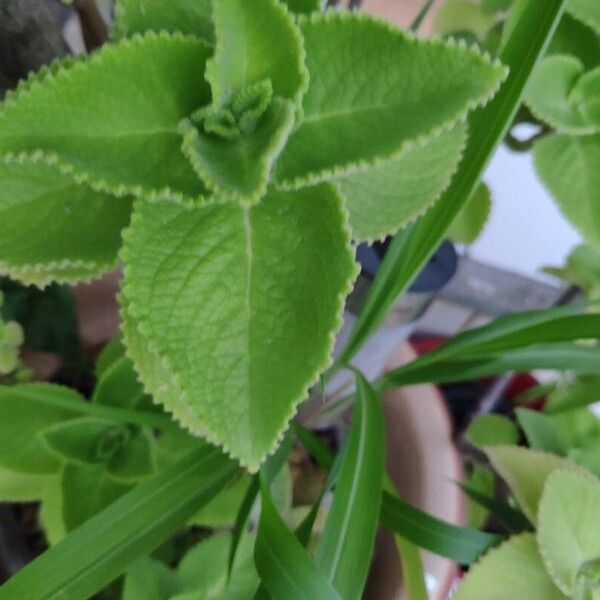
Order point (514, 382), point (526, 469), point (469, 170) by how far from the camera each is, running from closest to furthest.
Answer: point (469, 170) → point (526, 469) → point (514, 382)

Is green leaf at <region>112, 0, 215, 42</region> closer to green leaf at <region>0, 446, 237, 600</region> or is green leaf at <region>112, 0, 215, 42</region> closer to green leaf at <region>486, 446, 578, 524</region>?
green leaf at <region>0, 446, 237, 600</region>

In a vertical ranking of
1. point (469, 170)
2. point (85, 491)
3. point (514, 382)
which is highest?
point (469, 170)

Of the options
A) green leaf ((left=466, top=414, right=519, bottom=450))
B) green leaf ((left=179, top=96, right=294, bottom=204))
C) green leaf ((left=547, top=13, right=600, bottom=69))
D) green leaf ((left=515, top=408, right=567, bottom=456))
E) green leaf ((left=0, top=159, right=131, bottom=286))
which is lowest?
green leaf ((left=466, top=414, right=519, bottom=450))

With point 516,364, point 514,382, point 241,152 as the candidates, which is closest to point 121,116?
point 241,152

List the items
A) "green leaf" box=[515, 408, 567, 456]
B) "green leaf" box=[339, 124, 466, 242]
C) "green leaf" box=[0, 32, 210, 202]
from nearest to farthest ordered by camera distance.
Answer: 1. "green leaf" box=[0, 32, 210, 202]
2. "green leaf" box=[339, 124, 466, 242]
3. "green leaf" box=[515, 408, 567, 456]

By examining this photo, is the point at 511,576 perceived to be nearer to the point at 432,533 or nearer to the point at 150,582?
the point at 432,533

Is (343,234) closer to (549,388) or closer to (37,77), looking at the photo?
(37,77)

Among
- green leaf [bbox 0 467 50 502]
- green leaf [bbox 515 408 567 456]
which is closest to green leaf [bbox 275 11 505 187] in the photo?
green leaf [bbox 0 467 50 502]
